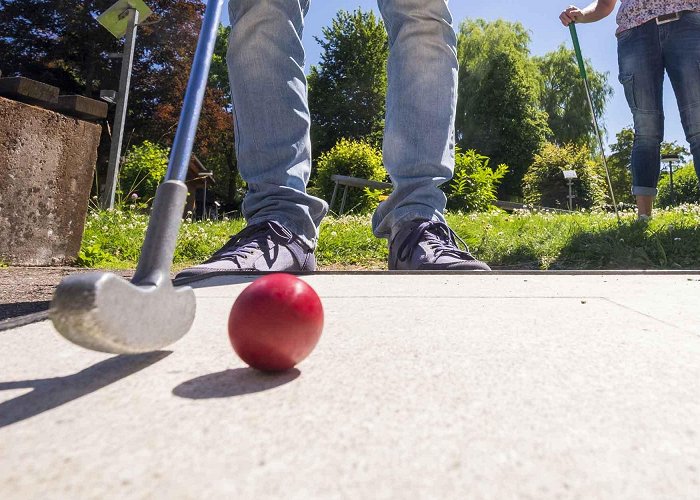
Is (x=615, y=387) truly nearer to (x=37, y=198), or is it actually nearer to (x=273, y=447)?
(x=273, y=447)

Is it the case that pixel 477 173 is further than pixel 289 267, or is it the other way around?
pixel 477 173

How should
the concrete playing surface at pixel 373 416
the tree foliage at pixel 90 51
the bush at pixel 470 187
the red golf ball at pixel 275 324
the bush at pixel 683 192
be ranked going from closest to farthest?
the concrete playing surface at pixel 373 416 → the red golf ball at pixel 275 324 → the bush at pixel 470 187 → the tree foliage at pixel 90 51 → the bush at pixel 683 192

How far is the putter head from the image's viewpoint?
0.71 m

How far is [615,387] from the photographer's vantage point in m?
0.84

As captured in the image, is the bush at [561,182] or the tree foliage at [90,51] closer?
the tree foliage at [90,51]

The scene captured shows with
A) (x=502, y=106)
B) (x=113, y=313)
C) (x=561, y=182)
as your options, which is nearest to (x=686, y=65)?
(x=113, y=313)

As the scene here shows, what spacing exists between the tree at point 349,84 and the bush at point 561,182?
7157 mm

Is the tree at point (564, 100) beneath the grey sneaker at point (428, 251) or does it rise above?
above

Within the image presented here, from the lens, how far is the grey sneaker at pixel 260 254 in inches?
84.0

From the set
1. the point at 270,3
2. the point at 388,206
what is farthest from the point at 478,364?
the point at 270,3

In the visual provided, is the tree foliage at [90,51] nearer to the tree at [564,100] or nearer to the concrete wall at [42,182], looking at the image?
the concrete wall at [42,182]

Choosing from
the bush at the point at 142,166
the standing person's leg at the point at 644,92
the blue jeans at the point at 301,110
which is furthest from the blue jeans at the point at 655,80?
the bush at the point at 142,166

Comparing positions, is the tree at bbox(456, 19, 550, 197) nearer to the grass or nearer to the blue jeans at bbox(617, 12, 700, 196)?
the grass

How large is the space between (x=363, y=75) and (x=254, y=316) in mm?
28864
